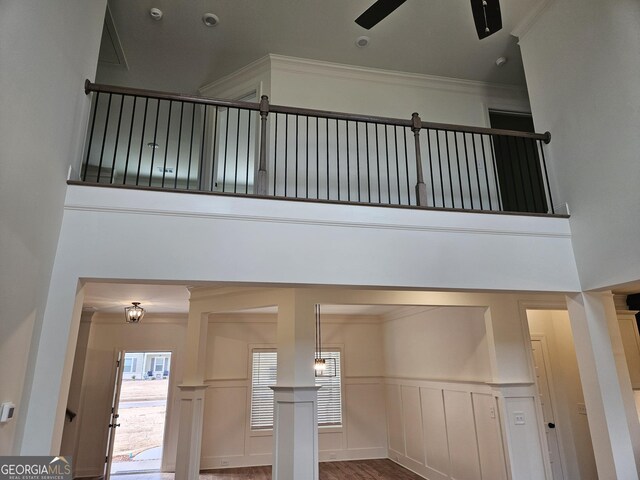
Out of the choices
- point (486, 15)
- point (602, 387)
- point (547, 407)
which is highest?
point (486, 15)

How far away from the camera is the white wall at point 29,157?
1980mm

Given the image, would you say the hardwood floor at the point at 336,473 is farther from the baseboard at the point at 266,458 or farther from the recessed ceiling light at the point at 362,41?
the recessed ceiling light at the point at 362,41

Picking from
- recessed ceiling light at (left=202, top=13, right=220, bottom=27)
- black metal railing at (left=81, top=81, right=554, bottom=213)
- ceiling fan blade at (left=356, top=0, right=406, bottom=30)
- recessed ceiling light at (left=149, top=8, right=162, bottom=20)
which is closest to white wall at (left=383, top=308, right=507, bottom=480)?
black metal railing at (left=81, top=81, right=554, bottom=213)

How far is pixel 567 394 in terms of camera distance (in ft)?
17.9

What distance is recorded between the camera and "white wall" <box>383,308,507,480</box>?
16.8 feet

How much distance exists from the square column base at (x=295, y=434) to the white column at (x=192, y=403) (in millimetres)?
1578

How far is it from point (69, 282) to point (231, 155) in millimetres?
2900

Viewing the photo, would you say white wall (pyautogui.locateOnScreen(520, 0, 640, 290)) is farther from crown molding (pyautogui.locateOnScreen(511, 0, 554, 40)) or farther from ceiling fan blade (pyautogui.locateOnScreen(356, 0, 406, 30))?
ceiling fan blade (pyautogui.locateOnScreen(356, 0, 406, 30))

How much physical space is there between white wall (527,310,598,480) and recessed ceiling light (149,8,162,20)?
236 inches

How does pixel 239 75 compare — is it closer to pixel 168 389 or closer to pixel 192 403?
pixel 192 403

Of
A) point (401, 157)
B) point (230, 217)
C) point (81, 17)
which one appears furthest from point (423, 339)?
point (81, 17)

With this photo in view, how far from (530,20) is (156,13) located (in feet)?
12.5

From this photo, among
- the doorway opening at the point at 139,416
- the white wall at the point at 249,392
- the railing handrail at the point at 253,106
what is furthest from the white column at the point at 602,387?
the doorway opening at the point at 139,416

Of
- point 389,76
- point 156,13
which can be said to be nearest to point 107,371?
point 156,13
